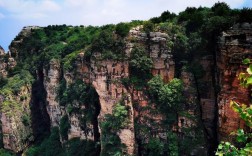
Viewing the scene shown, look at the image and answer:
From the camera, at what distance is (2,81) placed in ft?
192

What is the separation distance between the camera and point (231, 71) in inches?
1107

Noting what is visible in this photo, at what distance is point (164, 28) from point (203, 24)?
15.0ft

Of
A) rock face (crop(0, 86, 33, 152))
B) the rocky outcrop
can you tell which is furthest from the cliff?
the rocky outcrop

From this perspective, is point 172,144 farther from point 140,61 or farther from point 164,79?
point 140,61

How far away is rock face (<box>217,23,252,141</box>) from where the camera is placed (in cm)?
2731

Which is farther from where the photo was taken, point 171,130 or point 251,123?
point 171,130

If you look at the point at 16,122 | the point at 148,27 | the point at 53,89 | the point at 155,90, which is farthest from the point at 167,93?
the point at 16,122

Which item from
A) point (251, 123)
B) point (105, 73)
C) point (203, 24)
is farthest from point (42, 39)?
point (251, 123)

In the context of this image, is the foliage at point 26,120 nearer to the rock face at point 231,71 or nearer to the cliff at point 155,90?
the cliff at point 155,90

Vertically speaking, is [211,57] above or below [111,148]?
above

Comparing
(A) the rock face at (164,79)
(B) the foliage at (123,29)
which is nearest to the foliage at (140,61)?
(A) the rock face at (164,79)

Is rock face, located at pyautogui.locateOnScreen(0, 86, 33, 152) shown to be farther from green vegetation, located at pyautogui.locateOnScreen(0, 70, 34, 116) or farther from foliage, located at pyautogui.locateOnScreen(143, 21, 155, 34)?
foliage, located at pyautogui.locateOnScreen(143, 21, 155, 34)

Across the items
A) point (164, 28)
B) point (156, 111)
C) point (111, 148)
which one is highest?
point (164, 28)

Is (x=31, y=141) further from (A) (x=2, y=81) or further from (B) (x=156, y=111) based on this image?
(B) (x=156, y=111)
